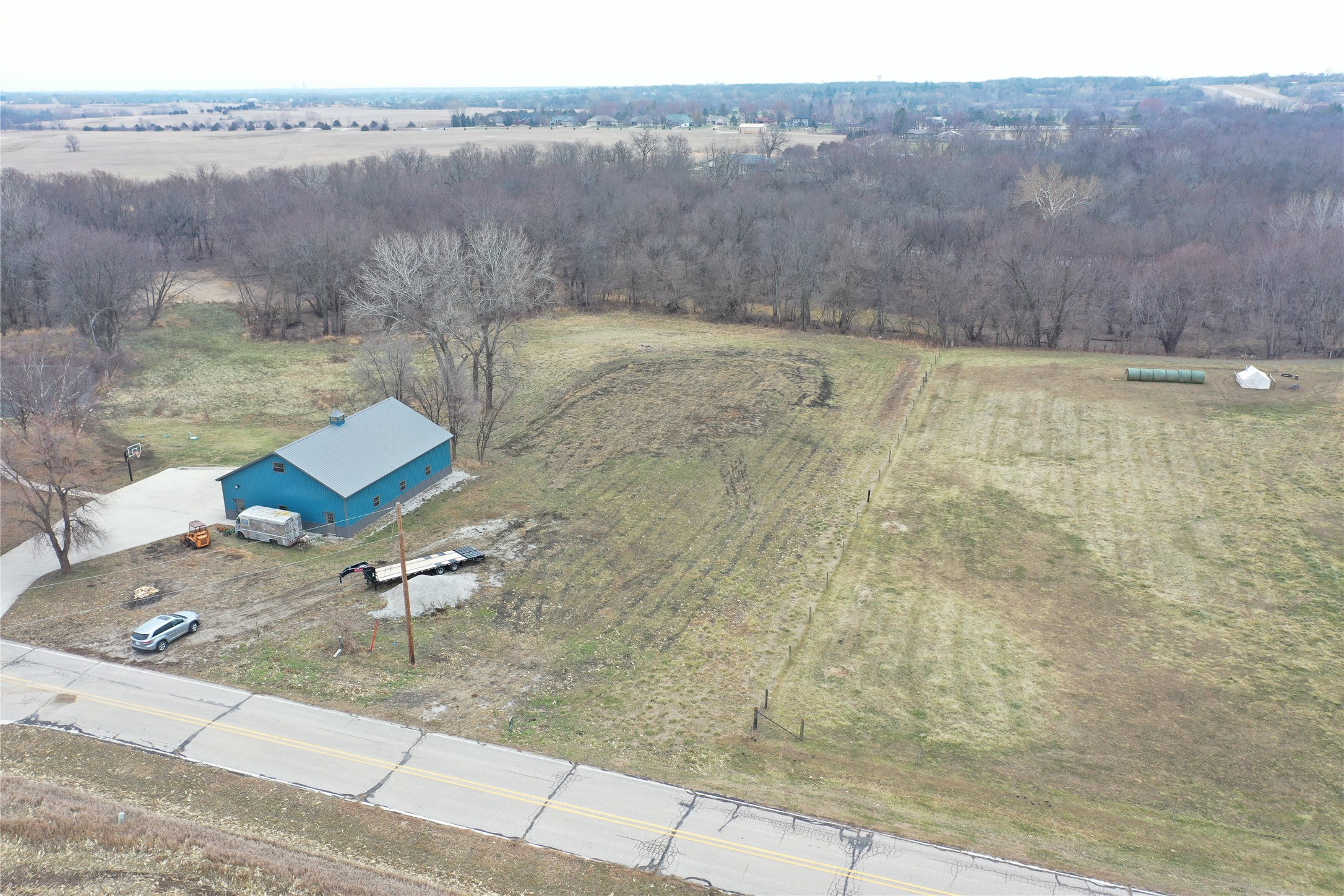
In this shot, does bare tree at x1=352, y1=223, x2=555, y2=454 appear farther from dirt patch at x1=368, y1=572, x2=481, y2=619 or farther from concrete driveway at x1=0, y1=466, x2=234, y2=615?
dirt patch at x1=368, y1=572, x2=481, y2=619

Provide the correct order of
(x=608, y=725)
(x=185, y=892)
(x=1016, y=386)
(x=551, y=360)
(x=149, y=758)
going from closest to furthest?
1. (x=185, y=892)
2. (x=149, y=758)
3. (x=608, y=725)
4. (x=1016, y=386)
5. (x=551, y=360)

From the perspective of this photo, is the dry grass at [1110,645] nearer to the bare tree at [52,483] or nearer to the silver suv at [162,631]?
the silver suv at [162,631]

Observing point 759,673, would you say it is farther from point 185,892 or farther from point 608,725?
point 185,892

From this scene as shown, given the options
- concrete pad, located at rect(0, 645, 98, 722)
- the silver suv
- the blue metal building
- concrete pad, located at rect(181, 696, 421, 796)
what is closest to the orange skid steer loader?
the blue metal building

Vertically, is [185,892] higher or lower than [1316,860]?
higher

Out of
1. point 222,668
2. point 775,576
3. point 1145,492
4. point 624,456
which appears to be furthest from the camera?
point 624,456

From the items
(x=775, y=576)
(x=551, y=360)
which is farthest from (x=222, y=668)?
(x=551, y=360)
